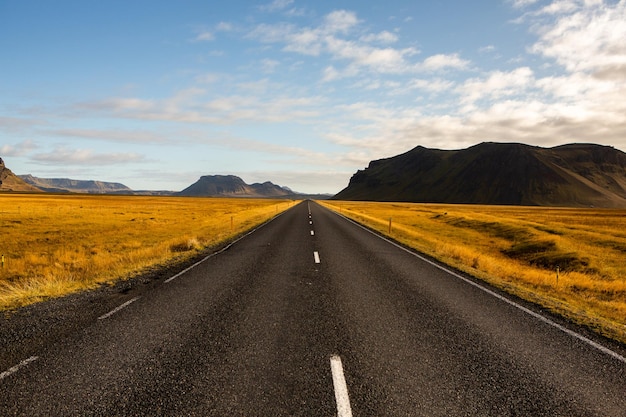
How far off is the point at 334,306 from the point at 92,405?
15.3 feet

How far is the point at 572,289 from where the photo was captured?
13.2m

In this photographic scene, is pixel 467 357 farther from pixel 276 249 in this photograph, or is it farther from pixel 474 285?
pixel 276 249

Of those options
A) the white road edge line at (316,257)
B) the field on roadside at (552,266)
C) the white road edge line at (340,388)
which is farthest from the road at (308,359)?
the white road edge line at (316,257)

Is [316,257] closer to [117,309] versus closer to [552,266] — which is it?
[117,309]

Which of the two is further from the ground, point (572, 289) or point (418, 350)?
point (418, 350)

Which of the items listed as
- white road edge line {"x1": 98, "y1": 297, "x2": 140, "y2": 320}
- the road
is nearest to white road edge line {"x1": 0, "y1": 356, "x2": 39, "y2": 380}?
the road

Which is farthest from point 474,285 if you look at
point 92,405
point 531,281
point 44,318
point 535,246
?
point 535,246

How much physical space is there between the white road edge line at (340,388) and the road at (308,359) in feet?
0.07

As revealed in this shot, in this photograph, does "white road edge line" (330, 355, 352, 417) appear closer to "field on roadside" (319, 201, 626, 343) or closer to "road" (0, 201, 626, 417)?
"road" (0, 201, 626, 417)

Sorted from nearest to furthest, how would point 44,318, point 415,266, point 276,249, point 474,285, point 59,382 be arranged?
point 59,382, point 44,318, point 474,285, point 415,266, point 276,249

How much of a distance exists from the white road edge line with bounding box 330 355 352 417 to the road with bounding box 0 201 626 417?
0.8 inches

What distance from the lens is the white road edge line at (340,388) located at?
375 cm

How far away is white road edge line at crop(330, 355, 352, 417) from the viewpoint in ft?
12.3

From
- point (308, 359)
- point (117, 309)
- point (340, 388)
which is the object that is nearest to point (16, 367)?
point (117, 309)
